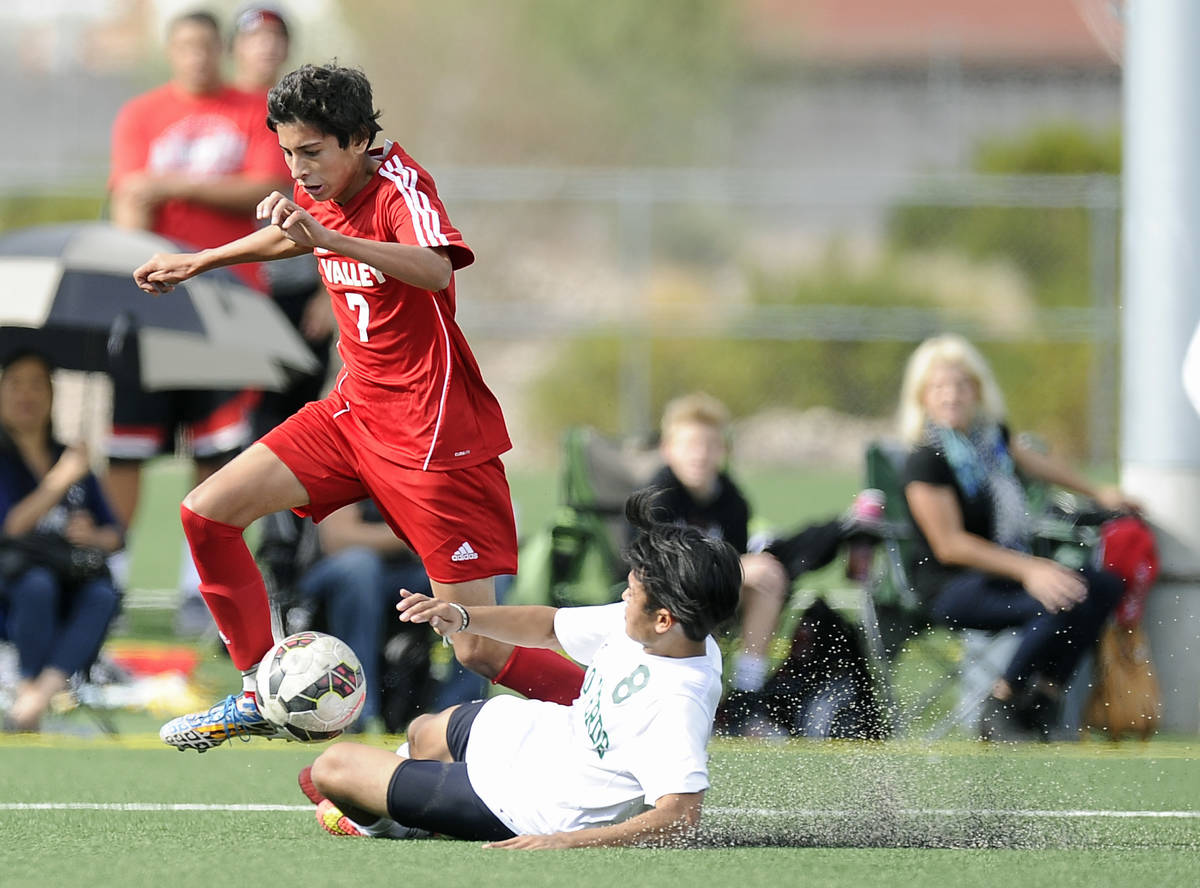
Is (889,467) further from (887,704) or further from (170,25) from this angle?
(170,25)

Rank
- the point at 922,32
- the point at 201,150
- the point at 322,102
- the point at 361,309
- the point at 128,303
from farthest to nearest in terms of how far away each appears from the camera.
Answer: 1. the point at 922,32
2. the point at 201,150
3. the point at 128,303
4. the point at 361,309
5. the point at 322,102

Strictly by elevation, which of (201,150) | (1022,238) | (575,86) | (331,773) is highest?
(575,86)

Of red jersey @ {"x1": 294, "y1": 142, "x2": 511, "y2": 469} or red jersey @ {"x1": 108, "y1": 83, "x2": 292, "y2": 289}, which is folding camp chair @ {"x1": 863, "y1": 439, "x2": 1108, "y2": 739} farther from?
red jersey @ {"x1": 108, "y1": 83, "x2": 292, "y2": 289}

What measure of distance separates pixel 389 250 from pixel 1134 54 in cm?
373

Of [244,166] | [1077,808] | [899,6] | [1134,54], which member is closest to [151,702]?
[244,166]

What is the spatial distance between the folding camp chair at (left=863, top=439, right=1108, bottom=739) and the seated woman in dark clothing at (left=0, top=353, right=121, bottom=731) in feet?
9.43

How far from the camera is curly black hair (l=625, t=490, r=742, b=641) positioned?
15.2 ft

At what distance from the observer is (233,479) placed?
211 inches

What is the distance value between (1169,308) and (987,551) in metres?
1.20

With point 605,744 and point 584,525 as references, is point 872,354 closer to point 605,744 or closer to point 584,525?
point 584,525

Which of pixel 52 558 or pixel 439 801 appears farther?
pixel 52 558

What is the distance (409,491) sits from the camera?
550 centimetres

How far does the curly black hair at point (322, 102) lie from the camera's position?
508cm

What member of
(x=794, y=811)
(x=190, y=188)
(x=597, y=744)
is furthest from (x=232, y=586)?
(x=190, y=188)
